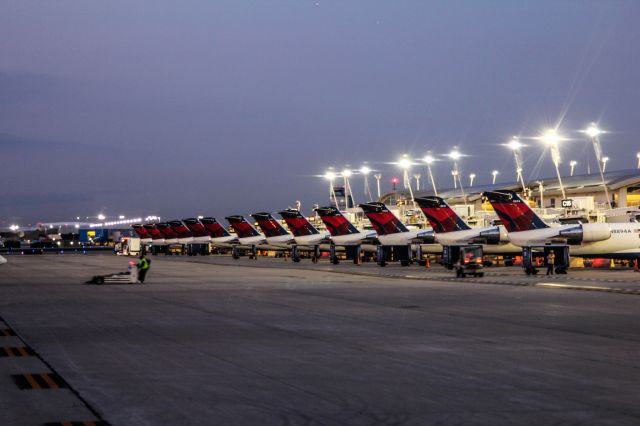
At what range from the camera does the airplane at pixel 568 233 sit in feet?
181

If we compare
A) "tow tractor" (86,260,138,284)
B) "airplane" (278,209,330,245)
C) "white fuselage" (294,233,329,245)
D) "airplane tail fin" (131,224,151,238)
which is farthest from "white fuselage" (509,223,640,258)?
"airplane tail fin" (131,224,151,238)

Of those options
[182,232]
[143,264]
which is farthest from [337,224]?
[182,232]

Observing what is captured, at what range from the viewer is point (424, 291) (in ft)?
132

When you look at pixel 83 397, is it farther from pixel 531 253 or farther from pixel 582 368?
pixel 531 253

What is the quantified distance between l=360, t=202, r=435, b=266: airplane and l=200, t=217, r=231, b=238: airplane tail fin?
4464 centimetres

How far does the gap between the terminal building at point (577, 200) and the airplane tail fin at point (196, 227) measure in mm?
27113

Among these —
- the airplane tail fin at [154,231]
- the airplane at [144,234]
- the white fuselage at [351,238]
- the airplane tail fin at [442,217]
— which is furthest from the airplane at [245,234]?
the airplane at [144,234]

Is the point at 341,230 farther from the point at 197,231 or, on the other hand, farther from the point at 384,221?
the point at 197,231

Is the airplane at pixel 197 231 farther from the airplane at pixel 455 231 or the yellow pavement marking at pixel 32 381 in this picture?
the yellow pavement marking at pixel 32 381

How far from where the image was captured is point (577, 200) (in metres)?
72.1

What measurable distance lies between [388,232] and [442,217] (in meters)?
8.30

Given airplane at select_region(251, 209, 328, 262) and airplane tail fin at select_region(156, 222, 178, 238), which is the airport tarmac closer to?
airplane at select_region(251, 209, 328, 262)

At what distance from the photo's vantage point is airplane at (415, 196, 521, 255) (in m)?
61.7

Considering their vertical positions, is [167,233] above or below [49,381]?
above
